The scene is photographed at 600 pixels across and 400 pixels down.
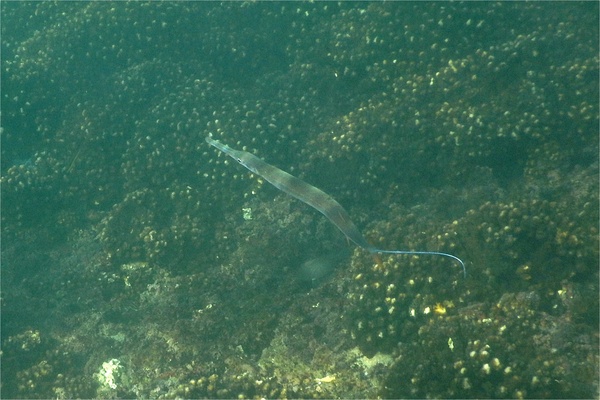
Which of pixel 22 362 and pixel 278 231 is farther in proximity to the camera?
pixel 278 231

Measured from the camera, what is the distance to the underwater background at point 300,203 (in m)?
6.76

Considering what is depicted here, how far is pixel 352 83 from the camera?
10.8 meters

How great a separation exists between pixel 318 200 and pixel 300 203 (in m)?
2.74

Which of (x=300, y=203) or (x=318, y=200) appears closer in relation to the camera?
(x=318, y=200)

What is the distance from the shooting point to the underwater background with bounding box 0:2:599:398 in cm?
676

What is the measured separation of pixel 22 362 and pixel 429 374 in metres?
6.83

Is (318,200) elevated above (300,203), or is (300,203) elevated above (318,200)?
(318,200)

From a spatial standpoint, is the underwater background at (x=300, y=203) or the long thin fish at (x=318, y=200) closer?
the long thin fish at (x=318, y=200)

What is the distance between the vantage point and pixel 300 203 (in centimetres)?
965

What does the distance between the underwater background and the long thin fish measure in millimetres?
556

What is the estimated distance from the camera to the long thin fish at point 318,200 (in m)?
6.41

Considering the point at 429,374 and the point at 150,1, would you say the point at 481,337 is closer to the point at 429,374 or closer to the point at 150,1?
the point at 429,374

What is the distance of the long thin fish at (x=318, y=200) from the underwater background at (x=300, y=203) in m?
0.56

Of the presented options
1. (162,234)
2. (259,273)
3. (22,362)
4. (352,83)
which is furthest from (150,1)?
(22,362)
